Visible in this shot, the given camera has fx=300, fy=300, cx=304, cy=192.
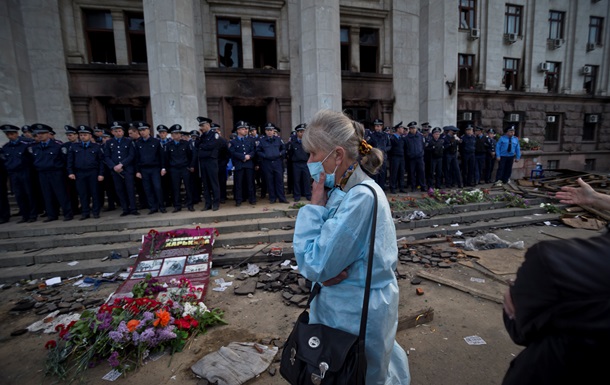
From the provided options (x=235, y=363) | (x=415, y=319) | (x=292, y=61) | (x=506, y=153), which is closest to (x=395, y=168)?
(x=506, y=153)

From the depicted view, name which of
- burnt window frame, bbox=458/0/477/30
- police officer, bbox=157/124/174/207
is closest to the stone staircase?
police officer, bbox=157/124/174/207

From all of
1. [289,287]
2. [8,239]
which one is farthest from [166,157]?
[289,287]

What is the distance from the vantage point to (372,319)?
1520 mm

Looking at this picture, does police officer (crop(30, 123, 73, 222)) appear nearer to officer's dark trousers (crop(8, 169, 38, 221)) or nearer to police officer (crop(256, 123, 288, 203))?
officer's dark trousers (crop(8, 169, 38, 221))

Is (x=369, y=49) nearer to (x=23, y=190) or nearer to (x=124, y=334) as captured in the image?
(x=23, y=190)

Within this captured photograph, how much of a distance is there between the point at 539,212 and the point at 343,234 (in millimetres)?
9775

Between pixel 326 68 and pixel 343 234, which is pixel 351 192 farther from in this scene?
pixel 326 68

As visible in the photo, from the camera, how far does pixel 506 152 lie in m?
11.5

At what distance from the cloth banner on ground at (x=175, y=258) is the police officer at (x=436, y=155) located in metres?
8.06

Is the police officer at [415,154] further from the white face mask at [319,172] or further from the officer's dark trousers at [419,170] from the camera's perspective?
the white face mask at [319,172]

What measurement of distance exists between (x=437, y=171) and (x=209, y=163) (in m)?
7.87

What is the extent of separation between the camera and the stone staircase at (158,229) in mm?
5637

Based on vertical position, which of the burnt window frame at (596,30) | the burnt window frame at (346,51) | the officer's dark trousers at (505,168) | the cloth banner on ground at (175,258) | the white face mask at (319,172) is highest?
the burnt window frame at (596,30)

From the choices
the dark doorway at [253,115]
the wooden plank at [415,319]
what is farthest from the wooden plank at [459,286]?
the dark doorway at [253,115]
